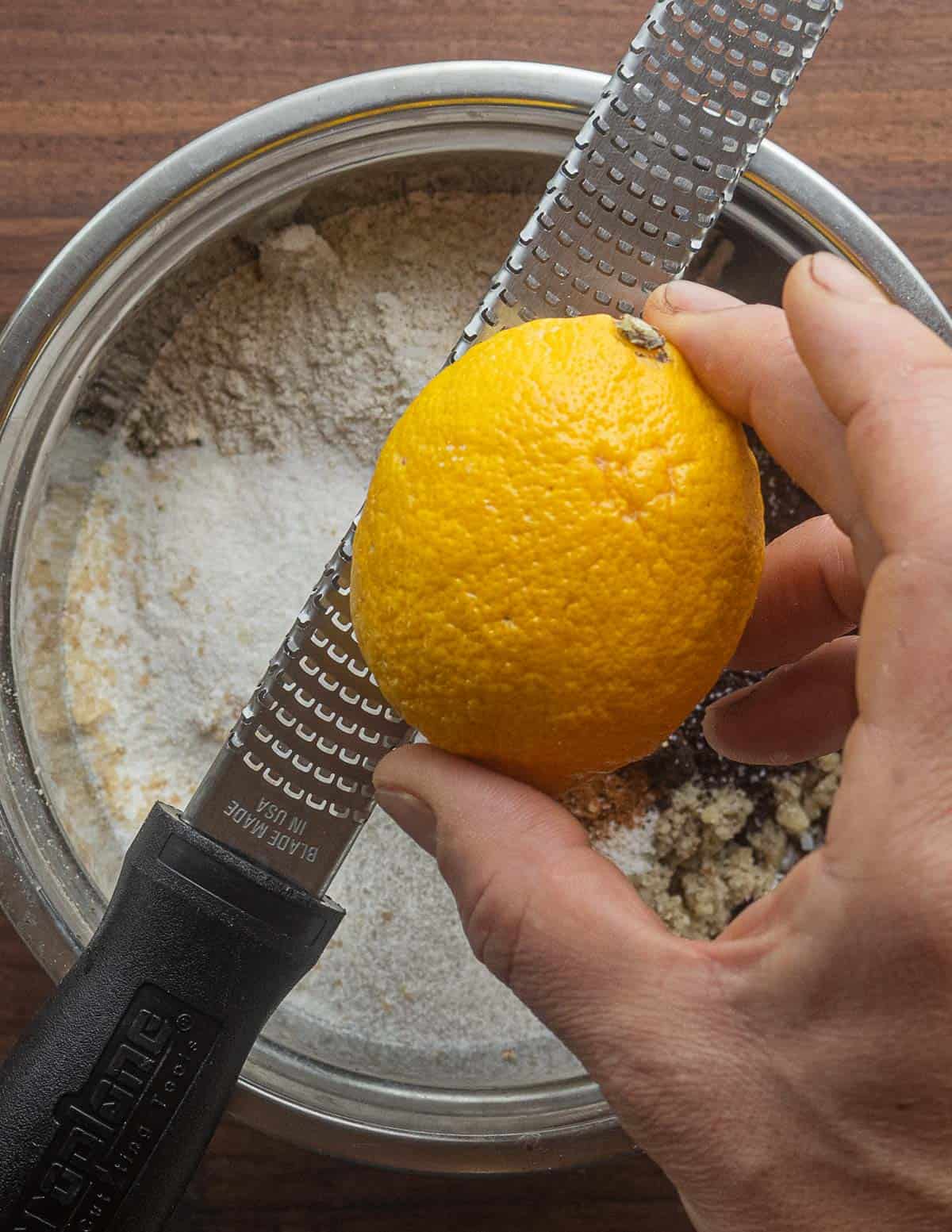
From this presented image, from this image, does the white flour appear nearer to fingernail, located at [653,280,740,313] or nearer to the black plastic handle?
the black plastic handle

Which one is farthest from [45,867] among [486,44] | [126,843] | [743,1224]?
[486,44]

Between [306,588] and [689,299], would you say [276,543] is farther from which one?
[689,299]

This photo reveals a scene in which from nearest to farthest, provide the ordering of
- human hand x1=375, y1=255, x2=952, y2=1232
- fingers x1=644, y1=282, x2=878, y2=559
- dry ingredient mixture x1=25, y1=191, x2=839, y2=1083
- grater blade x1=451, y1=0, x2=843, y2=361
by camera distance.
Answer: human hand x1=375, y1=255, x2=952, y2=1232, fingers x1=644, y1=282, x2=878, y2=559, grater blade x1=451, y1=0, x2=843, y2=361, dry ingredient mixture x1=25, y1=191, x2=839, y2=1083

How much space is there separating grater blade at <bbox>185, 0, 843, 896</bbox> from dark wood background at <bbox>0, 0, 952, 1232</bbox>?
36 cm

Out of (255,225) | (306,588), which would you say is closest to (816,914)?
(306,588)

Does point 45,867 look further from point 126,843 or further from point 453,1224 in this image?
point 453,1224

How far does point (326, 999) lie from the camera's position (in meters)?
1.03

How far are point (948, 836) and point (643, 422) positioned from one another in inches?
10.0

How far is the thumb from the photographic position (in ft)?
1.88

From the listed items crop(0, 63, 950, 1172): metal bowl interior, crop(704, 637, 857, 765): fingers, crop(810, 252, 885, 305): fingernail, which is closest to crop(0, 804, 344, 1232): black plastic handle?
crop(0, 63, 950, 1172): metal bowl interior

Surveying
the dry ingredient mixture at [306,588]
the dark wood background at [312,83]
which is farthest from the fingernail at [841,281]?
the dark wood background at [312,83]

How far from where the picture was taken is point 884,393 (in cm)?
53

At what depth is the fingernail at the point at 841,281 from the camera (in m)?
0.57

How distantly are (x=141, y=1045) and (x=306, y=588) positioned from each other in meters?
0.45
